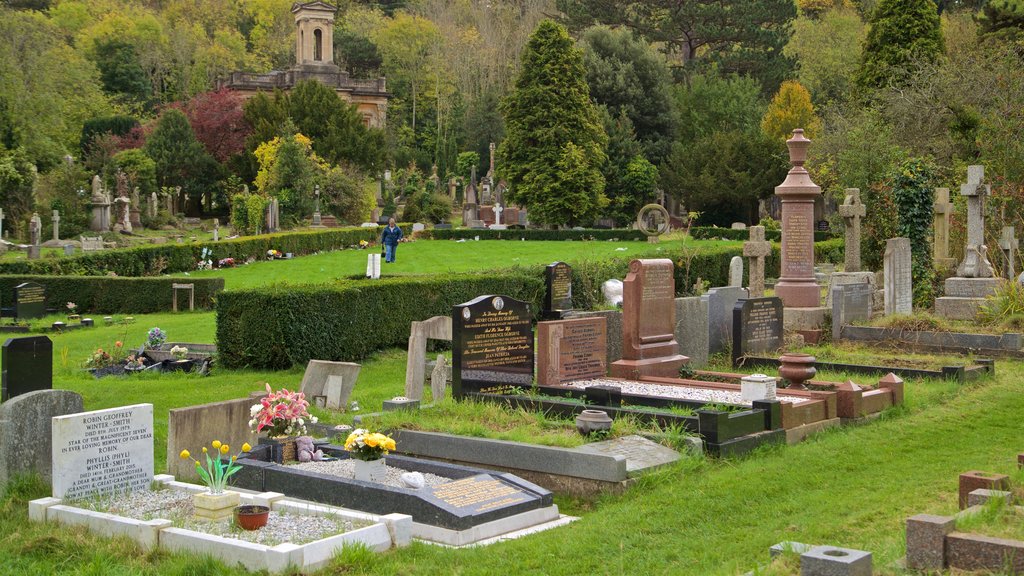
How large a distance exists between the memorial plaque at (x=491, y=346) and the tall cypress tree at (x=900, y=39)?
96.6 ft

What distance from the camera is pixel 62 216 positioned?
44156 mm

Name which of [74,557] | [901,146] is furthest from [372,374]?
[901,146]

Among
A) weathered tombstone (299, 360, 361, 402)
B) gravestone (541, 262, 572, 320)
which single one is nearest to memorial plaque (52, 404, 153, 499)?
weathered tombstone (299, 360, 361, 402)

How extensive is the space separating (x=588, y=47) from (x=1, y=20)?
30.4m

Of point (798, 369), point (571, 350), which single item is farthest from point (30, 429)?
point (798, 369)

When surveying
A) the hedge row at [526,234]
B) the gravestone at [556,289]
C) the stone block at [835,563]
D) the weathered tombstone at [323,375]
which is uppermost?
the hedge row at [526,234]

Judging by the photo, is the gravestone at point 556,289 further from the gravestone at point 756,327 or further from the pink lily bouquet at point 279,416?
the pink lily bouquet at point 279,416

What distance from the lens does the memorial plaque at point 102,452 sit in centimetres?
873

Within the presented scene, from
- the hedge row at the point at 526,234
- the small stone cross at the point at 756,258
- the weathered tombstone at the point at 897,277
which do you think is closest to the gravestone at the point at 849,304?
the weathered tombstone at the point at 897,277

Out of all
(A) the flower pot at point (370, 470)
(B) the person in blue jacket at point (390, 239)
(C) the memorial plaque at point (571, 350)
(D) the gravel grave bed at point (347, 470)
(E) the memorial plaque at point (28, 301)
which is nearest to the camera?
(A) the flower pot at point (370, 470)

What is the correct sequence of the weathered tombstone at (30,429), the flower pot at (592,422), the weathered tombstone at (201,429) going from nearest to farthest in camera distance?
the weathered tombstone at (30,429) → the weathered tombstone at (201,429) → the flower pot at (592,422)

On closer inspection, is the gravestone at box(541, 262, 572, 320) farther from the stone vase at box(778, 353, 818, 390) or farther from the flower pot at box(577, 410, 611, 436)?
the flower pot at box(577, 410, 611, 436)

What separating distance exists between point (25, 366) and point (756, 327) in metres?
10.6

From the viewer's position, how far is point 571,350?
13938 mm
